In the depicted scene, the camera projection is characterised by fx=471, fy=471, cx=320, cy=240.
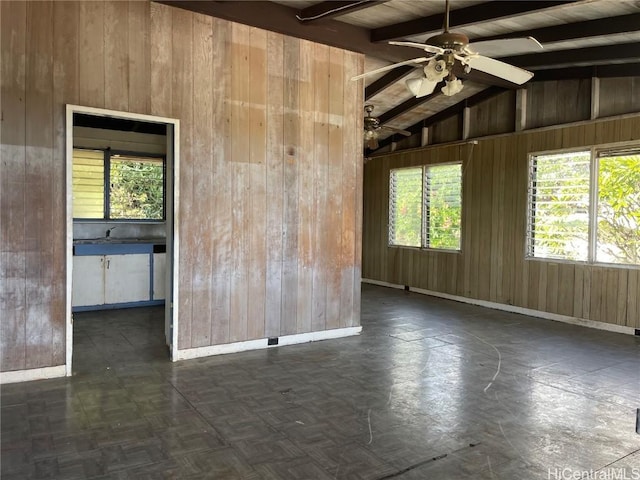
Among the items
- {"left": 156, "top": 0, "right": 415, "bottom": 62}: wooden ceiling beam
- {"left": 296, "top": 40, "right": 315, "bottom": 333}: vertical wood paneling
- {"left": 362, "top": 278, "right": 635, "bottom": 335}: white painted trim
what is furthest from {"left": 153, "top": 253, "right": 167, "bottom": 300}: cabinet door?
{"left": 362, "top": 278, "right": 635, "bottom": 335}: white painted trim

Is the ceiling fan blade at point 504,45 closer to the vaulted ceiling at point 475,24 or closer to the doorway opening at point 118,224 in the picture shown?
the vaulted ceiling at point 475,24

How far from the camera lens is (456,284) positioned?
26.2ft

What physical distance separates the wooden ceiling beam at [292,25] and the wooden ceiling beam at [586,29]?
1.36m

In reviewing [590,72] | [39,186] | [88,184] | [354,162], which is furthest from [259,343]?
[590,72]

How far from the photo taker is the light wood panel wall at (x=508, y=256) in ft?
19.4

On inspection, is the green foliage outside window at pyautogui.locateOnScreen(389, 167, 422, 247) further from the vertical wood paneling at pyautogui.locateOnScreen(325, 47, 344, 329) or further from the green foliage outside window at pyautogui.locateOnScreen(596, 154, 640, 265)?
the vertical wood paneling at pyautogui.locateOnScreen(325, 47, 344, 329)

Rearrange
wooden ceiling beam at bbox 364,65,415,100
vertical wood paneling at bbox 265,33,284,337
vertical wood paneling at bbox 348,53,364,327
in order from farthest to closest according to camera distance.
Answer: wooden ceiling beam at bbox 364,65,415,100 < vertical wood paneling at bbox 348,53,364,327 < vertical wood paneling at bbox 265,33,284,337

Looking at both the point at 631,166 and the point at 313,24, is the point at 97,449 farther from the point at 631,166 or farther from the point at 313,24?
the point at 631,166

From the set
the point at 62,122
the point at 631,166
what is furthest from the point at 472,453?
the point at 631,166

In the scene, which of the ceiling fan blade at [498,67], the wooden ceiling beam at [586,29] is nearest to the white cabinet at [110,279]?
the ceiling fan blade at [498,67]

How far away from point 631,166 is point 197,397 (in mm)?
5587

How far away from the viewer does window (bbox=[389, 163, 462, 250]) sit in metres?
8.12

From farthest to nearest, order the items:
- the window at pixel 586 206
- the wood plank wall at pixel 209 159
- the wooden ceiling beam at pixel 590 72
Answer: the window at pixel 586 206 → the wooden ceiling beam at pixel 590 72 → the wood plank wall at pixel 209 159

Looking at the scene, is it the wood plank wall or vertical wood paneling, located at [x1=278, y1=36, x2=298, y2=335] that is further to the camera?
vertical wood paneling, located at [x1=278, y1=36, x2=298, y2=335]
